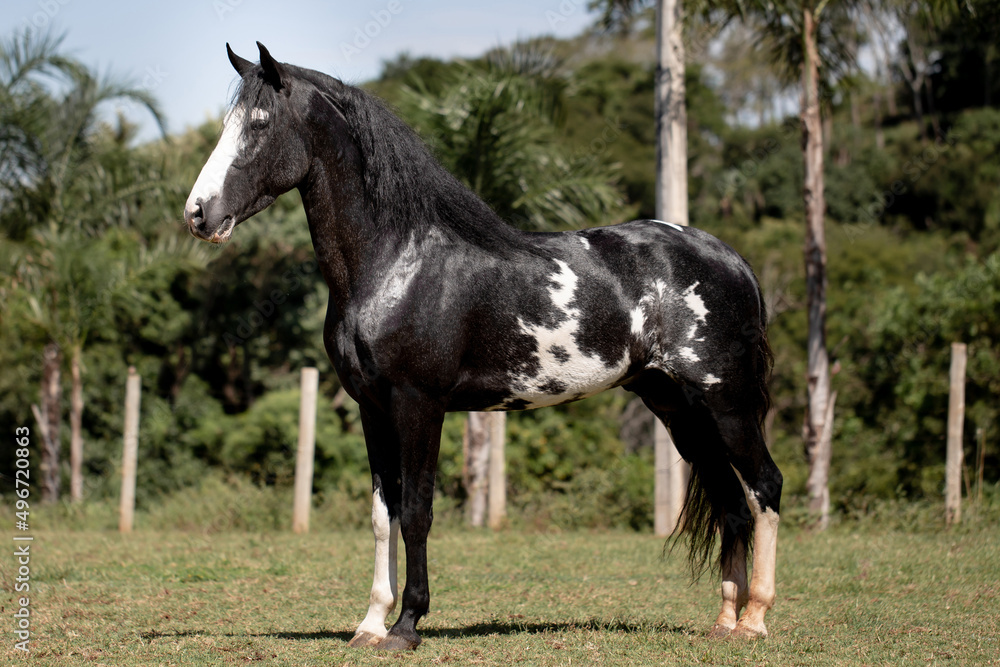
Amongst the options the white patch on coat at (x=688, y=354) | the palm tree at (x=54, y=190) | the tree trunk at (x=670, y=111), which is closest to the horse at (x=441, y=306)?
the white patch on coat at (x=688, y=354)

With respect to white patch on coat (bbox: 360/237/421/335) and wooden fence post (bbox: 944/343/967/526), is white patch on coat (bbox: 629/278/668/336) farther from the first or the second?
wooden fence post (bbox: 944/343/967/526)

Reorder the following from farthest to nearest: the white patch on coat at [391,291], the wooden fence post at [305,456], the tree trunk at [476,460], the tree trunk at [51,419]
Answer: the tree trunk at [51,419] → the tree trunk at [476,460] → the wooden fence post at [305,456] → the white patch on coat at [391,291]

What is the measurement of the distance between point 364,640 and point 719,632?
181cm

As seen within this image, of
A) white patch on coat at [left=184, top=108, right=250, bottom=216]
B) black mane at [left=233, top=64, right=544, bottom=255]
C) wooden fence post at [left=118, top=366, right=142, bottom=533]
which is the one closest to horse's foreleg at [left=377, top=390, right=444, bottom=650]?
black mane at [left=233, top=64, right=544, bottom=255]

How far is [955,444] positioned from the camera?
8.95 meters

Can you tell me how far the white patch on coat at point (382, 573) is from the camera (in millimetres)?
4371

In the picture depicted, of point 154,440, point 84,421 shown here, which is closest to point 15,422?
point 84,421

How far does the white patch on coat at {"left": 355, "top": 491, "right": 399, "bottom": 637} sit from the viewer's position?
172 inches

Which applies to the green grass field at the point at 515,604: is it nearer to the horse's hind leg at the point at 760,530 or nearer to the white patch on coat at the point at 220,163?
the horse's hind leg at the point at 760,530

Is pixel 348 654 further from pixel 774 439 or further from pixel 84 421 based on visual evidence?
pixel 774 439

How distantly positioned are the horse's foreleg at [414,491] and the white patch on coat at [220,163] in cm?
122

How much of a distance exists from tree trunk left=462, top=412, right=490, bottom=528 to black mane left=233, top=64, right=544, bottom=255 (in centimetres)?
725

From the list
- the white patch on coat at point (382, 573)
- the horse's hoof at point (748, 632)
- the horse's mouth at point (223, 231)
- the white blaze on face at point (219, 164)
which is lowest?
the horse's hoof at point (748, 632)

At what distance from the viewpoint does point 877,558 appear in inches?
276
